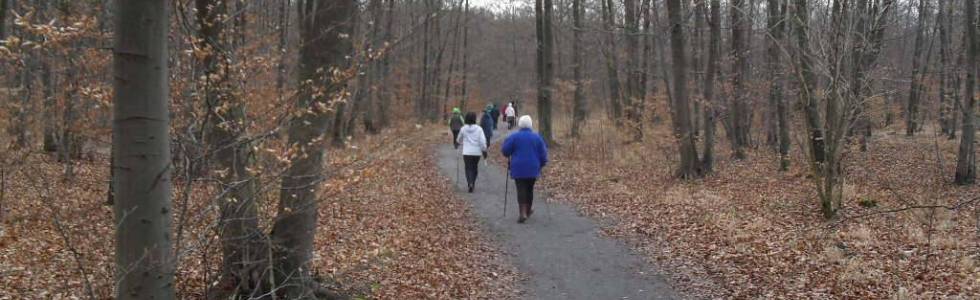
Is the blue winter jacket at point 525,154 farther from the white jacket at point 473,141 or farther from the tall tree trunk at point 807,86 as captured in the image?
the tall tree trunk at point 807,86

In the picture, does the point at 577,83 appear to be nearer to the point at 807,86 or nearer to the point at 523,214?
the point at 807,86

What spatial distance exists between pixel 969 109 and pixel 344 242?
38.3ft

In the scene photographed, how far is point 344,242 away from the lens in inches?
362

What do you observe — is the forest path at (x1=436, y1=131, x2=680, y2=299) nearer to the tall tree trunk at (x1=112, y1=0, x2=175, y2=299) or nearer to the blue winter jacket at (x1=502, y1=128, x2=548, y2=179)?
the blue winter jacket at (x1=502, y1=128, x2=548, y2=179)

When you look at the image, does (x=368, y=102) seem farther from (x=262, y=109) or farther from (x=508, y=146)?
(x=262, y=109)

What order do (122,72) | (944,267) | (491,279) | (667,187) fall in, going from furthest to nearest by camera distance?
(667,187), (491,279), (944,267), (122,72)

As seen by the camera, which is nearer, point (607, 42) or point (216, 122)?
point (216, 122)

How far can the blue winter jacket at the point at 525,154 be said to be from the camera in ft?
33.0

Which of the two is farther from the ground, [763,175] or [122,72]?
[122,72]

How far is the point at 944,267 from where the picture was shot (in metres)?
7.13

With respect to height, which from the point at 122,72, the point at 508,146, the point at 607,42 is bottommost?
the point at 508,146

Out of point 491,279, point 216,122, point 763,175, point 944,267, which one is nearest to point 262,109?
point 216,122

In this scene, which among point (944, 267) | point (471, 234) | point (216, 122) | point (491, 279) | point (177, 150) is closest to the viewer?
point (177, 150)

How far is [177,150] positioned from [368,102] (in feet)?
77.4
